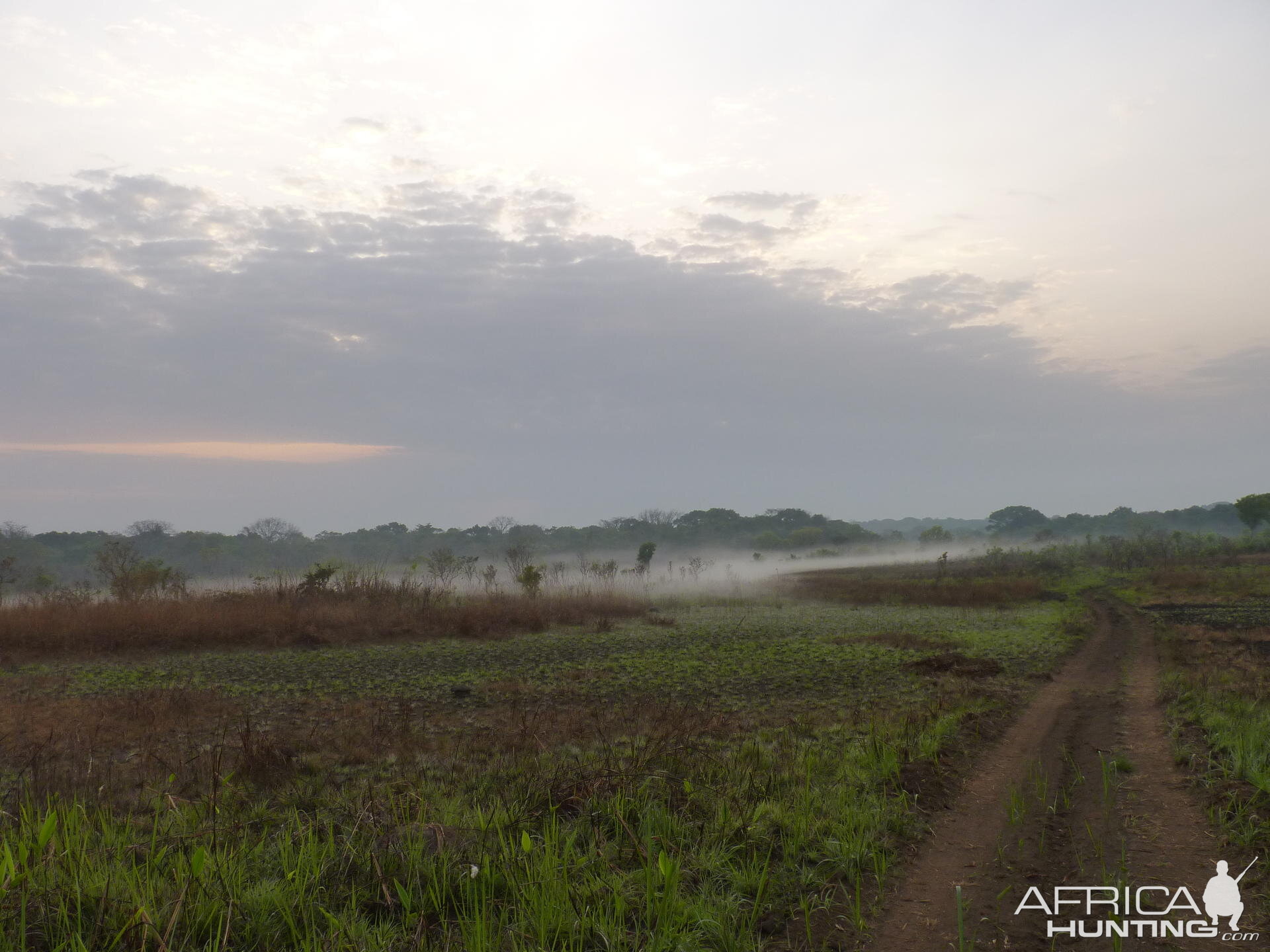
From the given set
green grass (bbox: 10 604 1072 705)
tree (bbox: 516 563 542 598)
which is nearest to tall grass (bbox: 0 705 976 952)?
green grass (bbox: 10 604 1072 705)

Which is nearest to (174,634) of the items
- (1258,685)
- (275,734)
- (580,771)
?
(275,734)

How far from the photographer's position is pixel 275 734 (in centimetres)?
997

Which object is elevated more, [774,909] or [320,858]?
[320,858]

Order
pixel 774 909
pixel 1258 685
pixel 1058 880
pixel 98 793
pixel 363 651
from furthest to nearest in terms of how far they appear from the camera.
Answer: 1. pixel 363 651
2. pixel 1258 685
3. pixel 98 793
4. pixel 1058 880
5. pixel 774 909

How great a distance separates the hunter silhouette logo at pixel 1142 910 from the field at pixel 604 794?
21 cm

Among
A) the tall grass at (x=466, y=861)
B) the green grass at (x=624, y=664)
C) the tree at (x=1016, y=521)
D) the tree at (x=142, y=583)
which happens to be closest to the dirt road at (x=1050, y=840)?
the tall grass at (x=466, y=861)

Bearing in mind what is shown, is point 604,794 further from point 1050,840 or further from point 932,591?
point 932,591

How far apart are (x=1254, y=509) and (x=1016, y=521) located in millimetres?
80153

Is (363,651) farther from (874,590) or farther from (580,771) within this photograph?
(874,590)

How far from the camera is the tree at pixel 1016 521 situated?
509 feet

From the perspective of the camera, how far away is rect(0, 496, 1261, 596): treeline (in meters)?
91.5

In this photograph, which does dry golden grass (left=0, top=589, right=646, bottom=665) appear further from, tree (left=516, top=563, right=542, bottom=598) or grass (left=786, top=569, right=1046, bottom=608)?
grass (left=786, top=569, right=1046, bottom=608)

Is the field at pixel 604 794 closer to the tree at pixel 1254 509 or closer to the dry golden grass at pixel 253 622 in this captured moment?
the dry golden grass at pixel 253 622

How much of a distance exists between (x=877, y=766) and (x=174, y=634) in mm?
20983
